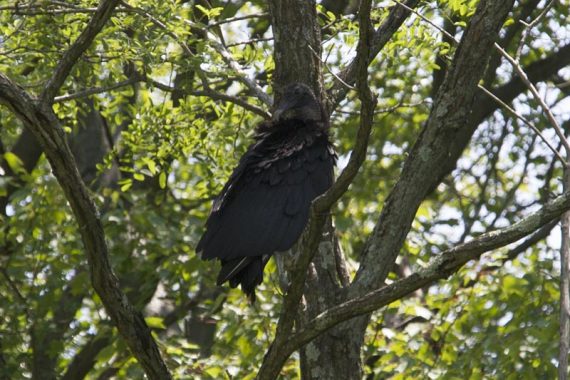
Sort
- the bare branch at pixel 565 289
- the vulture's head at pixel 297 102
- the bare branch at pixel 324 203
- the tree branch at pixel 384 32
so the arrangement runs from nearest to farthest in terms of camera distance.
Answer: the bare branch at pixel 324 203 → the bare branch at pixel 565 289 → the vulture's head at pixel 297 102 → the tree branch at pixel 384 32

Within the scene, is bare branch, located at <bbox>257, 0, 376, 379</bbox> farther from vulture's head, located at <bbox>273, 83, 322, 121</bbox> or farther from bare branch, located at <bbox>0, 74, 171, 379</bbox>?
vulture's head, located at <bbox>273, 83, 322, 121</bbox>

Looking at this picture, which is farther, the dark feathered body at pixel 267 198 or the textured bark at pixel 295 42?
the textured bark at pixel 295 42

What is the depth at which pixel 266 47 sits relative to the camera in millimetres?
5941

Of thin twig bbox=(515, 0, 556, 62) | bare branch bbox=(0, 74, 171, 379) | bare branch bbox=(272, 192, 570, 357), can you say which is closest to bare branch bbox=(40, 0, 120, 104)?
bare branch bbox=(0, 74, 171, 379)

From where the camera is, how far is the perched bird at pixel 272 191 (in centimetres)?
430

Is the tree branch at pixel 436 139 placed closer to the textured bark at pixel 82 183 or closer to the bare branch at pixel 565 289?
the bare branch at pixel 565 289

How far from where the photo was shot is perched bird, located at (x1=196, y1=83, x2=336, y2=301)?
4305 millimetres

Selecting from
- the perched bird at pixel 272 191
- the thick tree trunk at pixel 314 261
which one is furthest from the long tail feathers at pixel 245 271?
the thick tree trunk at pixel 314 261

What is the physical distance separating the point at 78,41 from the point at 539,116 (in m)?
5.37

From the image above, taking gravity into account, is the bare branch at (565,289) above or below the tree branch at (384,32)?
below

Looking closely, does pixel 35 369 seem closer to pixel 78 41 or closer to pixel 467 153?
pixel 78 41

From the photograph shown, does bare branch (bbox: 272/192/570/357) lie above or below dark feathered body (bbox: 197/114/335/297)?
below

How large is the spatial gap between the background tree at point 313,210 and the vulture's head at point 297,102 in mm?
137

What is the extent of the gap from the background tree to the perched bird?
0.59ft
